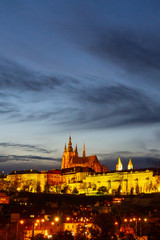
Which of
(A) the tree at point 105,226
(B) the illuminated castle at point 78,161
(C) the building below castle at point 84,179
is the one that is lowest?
(A) the tree at point 105,226

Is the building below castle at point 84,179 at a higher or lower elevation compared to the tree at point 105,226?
higher

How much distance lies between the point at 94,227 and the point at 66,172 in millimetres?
131204

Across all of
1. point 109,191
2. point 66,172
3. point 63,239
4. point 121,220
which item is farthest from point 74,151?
point 63,239

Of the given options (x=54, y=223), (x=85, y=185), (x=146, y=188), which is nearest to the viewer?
(x=54, y=223)

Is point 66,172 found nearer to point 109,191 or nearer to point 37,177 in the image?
point 37,177

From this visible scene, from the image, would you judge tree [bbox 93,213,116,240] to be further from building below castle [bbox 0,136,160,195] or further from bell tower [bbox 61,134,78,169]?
bell tower [bbox 61,134,78,169]

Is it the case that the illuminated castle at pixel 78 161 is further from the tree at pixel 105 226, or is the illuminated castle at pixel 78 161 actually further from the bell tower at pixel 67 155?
the tree at pixel 105 226

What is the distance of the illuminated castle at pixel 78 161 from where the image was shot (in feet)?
585

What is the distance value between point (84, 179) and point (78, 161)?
2264 centimetres

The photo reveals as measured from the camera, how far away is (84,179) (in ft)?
520

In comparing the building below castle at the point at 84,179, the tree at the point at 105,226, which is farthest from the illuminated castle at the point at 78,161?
the tree at the point at 105,226

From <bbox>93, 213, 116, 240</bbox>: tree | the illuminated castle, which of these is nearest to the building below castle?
the illuminated castle

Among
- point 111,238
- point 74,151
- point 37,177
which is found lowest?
point 111,238

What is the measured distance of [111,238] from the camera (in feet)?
124
